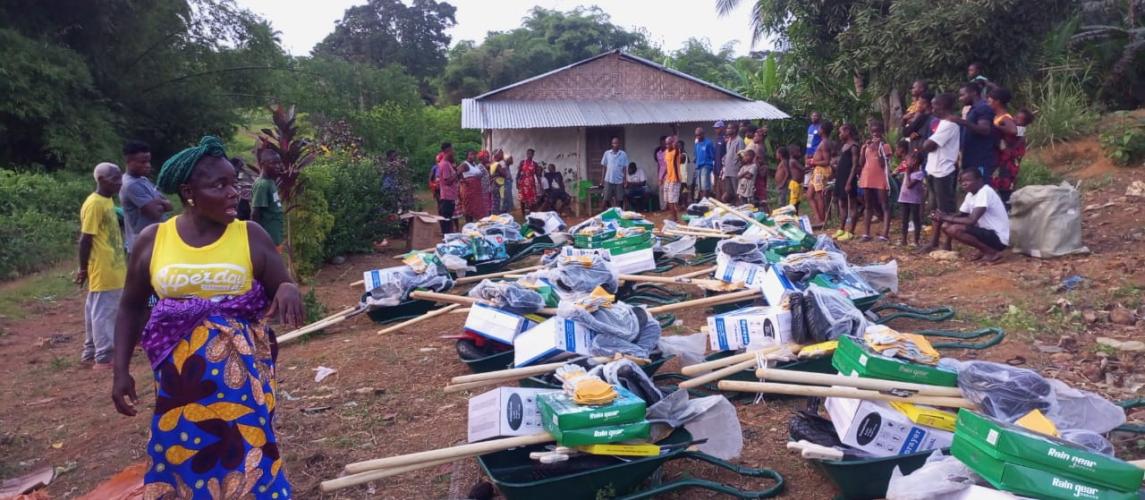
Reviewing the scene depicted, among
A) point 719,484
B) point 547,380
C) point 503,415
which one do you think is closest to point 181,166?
point 503,415

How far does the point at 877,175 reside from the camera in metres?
9.23

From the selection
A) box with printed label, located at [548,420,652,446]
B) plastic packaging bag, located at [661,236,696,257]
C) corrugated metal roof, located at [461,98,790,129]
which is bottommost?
box with printed label, located at [548,420,652,446]

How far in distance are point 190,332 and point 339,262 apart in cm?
826

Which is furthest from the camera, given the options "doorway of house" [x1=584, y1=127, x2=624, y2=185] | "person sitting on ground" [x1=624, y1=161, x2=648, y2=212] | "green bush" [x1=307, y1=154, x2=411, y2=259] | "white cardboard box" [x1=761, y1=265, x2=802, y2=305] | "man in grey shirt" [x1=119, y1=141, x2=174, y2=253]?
"doorway of house" [x1=584, y1=127, x2=624, y2=185]

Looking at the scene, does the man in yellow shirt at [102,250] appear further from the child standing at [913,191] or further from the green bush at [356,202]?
the child standing at [913,191]

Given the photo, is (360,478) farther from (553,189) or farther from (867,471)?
(553,189)

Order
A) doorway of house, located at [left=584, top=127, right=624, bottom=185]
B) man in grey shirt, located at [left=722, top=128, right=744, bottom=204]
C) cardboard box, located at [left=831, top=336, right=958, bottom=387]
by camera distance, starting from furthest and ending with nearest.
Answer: doorway of house, located at [left=584, top=127, right=624, bottom=185] < man in grey shirt, located at [left=722, top=128, right=744, bottom=204] < cardboard box, located at [left=831, top=336, right=958, bottom=387]

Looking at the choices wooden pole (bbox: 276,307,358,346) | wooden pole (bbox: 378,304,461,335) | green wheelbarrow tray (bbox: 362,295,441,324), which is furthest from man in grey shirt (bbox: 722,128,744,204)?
wooden pole (bbox: 276,307,358,346)

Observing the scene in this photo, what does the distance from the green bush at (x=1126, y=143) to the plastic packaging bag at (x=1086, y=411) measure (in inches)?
383

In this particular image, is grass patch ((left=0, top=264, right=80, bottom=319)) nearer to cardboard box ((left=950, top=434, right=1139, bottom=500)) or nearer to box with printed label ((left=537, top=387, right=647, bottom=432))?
box with printed label ((left=537, top=387, right=647, bottom=432))

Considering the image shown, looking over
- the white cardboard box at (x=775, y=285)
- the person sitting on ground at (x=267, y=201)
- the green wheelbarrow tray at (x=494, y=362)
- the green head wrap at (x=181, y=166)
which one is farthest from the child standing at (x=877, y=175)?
the green head wrap at (x=181, y=166)

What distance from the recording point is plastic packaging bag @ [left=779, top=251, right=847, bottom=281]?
5.93 meters

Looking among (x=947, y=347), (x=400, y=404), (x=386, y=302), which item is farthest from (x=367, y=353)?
(x=947, y=347)

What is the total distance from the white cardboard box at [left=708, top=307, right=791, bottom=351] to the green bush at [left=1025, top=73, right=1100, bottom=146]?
10.2 meters
